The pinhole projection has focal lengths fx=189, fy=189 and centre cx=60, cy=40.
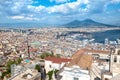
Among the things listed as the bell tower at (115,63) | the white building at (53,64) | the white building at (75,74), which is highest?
the bell tower at (115,63)

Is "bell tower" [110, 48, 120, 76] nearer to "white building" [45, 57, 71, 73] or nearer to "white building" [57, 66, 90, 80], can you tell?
"white building" [57, 66, 90, 80]

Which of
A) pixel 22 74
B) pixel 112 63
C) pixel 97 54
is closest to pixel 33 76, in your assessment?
pixel 22 74

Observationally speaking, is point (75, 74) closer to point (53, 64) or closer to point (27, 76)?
point (27, 76)

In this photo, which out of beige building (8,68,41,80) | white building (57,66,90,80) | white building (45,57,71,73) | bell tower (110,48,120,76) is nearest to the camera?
bell tower (110,48,120,76)

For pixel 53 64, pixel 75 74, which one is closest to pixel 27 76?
pixel 75 74

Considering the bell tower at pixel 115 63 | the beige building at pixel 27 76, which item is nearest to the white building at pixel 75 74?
the bell tower at pixel 115 63

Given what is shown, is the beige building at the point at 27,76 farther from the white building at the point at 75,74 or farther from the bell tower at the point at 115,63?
A: the bell tower at the point at 115,63

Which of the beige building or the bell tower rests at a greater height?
the bell tower

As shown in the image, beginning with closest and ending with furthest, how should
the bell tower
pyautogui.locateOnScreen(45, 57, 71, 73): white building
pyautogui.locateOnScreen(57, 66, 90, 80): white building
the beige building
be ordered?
1. the bell tower
2. pyautogui.locateOnScreen(57, 66, 90, 80): white building
3. the beige building
4. pyautogui.locateOnScreen(45, 57, 71, 73): white building

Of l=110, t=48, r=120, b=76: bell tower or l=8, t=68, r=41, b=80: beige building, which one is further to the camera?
l=8, t=68, r=41, b=80: beige building

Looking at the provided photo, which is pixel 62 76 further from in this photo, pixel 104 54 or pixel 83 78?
pixel 104 54

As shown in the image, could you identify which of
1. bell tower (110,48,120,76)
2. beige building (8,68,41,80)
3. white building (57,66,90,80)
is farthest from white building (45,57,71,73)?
bell tower (110,48,120,76)
